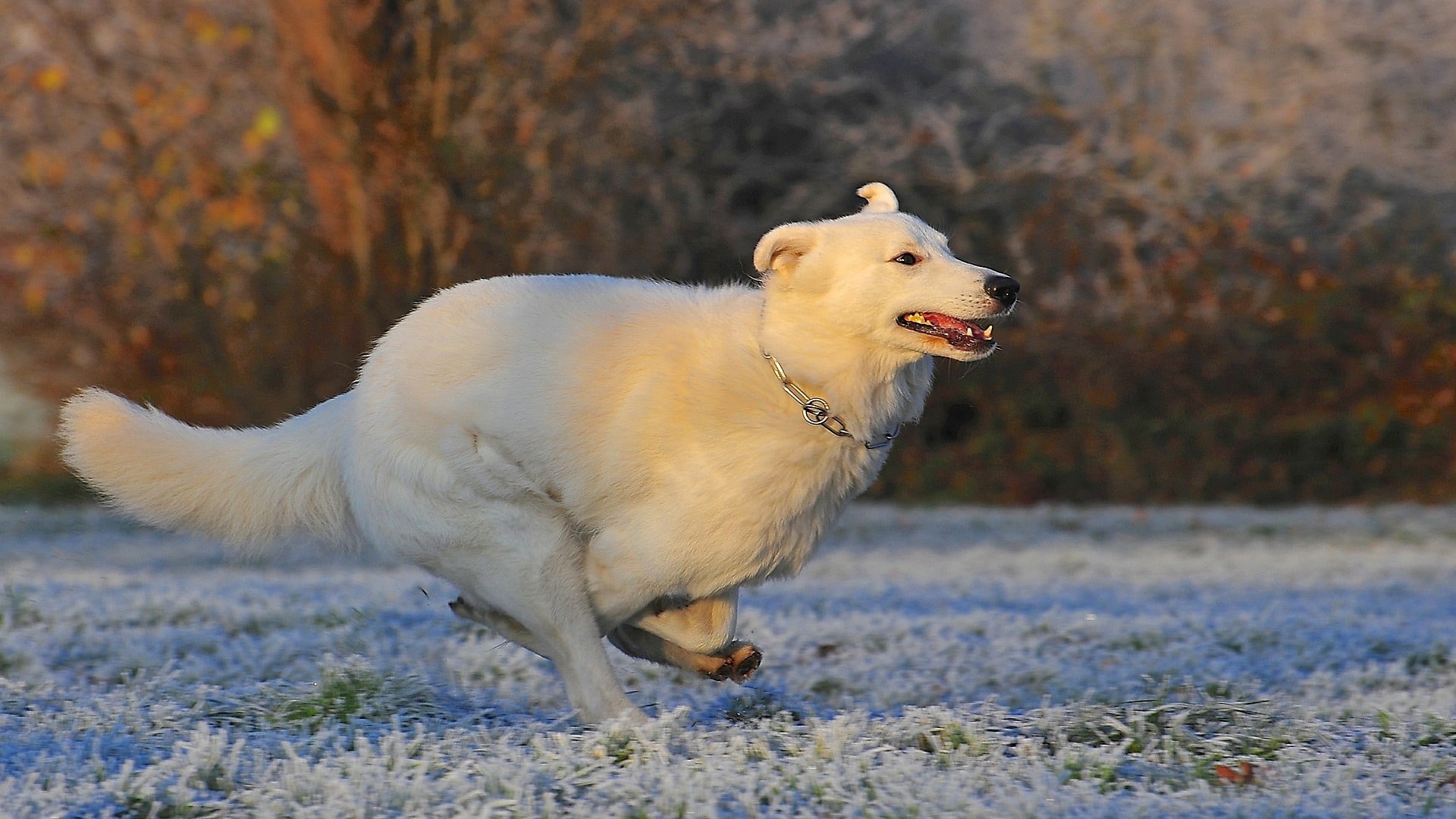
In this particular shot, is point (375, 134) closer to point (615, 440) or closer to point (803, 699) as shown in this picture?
point (803, 699)

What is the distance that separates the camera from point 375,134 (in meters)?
15.2

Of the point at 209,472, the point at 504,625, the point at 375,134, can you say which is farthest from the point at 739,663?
the point at 375,134

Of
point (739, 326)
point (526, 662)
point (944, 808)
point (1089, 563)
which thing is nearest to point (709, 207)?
point (1089, 563)

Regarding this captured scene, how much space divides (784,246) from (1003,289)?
674 mm

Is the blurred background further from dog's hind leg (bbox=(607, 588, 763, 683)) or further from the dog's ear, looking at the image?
the dog's ear

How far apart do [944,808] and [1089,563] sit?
7.47 m

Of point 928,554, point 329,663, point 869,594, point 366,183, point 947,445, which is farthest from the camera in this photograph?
point 947,445

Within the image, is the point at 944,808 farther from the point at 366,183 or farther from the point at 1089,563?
the point at 366,183

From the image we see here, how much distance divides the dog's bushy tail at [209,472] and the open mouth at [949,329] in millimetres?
1880

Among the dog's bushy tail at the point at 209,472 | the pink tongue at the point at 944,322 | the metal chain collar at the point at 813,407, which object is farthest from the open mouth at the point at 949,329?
the dog's bushy tail at the point at 209,472

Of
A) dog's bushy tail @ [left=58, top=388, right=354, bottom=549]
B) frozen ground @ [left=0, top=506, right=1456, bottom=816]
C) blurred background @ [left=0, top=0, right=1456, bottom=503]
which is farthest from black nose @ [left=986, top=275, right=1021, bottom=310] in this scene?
blurred background @ [left=0, top=0, right=1456, bottom=503]

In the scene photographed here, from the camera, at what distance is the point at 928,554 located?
39.3 ft

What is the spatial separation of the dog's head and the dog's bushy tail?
157 centimetres

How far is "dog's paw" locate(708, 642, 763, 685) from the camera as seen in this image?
5.15m
